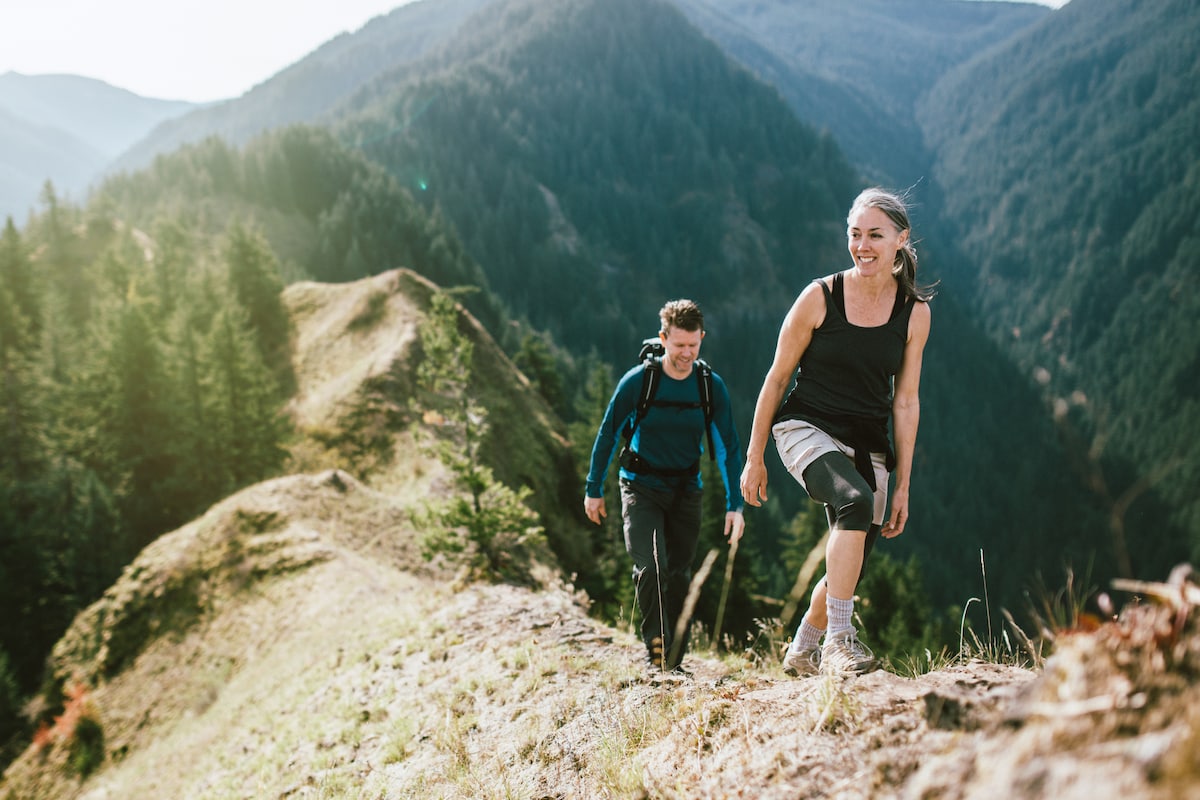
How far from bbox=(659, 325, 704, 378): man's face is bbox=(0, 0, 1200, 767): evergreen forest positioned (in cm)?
165

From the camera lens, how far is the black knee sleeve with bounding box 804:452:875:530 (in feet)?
10.2

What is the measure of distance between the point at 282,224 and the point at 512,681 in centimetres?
8356

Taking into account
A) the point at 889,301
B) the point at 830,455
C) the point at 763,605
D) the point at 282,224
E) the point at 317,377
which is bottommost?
the point at 763,605

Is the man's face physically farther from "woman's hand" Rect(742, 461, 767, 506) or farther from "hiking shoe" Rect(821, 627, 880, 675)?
"hiking shoe" Rect(821, 627, 880, 675)

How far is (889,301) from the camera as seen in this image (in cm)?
349

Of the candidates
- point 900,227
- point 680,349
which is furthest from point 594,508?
point 900,227

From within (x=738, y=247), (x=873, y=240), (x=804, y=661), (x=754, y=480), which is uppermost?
(x=738, y=247)

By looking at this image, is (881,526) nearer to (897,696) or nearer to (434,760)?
(897,696)

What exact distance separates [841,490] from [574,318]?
115262mm

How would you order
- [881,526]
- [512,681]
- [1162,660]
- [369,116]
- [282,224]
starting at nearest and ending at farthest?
[1162,660], [881,526], [512,681], [282,224], [369,116]

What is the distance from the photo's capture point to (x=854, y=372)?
136 inches

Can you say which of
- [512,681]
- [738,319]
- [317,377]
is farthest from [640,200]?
[512,681]

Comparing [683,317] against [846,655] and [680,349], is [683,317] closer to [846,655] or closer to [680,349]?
[680,349]

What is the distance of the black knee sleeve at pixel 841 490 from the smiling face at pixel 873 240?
99 cm
